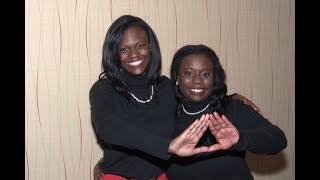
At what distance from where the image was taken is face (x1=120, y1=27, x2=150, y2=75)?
1917mm

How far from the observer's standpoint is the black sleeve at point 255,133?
165 centimetres

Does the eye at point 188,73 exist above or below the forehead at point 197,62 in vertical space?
below

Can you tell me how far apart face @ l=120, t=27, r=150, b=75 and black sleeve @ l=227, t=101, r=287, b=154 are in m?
0.52

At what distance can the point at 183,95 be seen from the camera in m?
2.00

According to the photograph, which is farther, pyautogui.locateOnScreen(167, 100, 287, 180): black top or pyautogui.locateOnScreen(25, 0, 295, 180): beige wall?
pyautogui.locateOnScreen(25, 0, 295, 180): beige wall

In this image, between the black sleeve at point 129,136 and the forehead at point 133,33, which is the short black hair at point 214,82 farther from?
the black sleeve at point 129,136

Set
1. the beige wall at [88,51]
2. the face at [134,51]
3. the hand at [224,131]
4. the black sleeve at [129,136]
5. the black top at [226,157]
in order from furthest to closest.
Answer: the beige wall at [88,51] < the face at [134,51] < the black top at [226,157] < the hand at [224,131] < the black sleeve at [129,136]

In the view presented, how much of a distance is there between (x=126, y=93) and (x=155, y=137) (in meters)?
0.47

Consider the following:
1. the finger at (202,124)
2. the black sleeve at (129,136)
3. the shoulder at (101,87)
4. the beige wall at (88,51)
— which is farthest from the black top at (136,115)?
the beige wall at (88,51)

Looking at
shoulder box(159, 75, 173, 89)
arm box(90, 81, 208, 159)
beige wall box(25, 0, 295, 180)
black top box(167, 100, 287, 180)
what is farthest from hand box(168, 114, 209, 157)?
beige wall box(25, 0, 295, 180)

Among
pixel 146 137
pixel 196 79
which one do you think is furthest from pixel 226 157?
pixel 146 137

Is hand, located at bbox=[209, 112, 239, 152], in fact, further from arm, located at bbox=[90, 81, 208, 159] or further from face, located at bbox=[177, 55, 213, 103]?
face, located at bbox=[177, 55, 213, 103]
